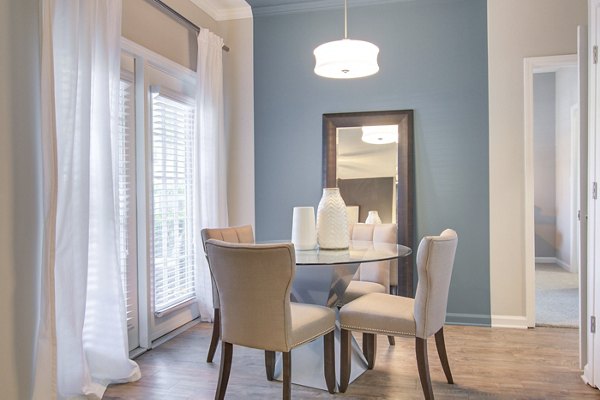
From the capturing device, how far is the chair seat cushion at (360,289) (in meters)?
3.17

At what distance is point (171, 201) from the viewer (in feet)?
11.8

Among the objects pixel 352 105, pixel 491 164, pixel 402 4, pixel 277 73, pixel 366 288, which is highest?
pixel 402 4

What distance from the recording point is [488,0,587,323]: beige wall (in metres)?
3.75

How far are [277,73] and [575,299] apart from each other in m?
3.79

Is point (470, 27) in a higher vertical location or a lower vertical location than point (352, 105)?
higher

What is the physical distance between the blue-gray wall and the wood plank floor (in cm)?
63

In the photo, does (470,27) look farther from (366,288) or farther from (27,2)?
(27,2)

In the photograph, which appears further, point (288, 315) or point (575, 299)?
point (575, 299)

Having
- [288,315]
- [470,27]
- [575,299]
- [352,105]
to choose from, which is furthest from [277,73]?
[575,299]

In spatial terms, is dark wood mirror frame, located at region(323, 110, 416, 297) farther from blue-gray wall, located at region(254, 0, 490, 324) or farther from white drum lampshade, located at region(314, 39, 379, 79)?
white drum lampshade, located at region(314, 39, 379, 79)

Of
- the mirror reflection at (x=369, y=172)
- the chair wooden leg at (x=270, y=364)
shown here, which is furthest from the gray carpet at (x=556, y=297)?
the chair wooden leg at (x=270, y=364)

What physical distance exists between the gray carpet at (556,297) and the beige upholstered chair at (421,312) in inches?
72.9

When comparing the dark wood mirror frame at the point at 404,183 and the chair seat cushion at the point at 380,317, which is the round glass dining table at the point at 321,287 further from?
the dark wood mirror frame at the point at 404,183

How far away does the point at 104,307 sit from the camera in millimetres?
2625
